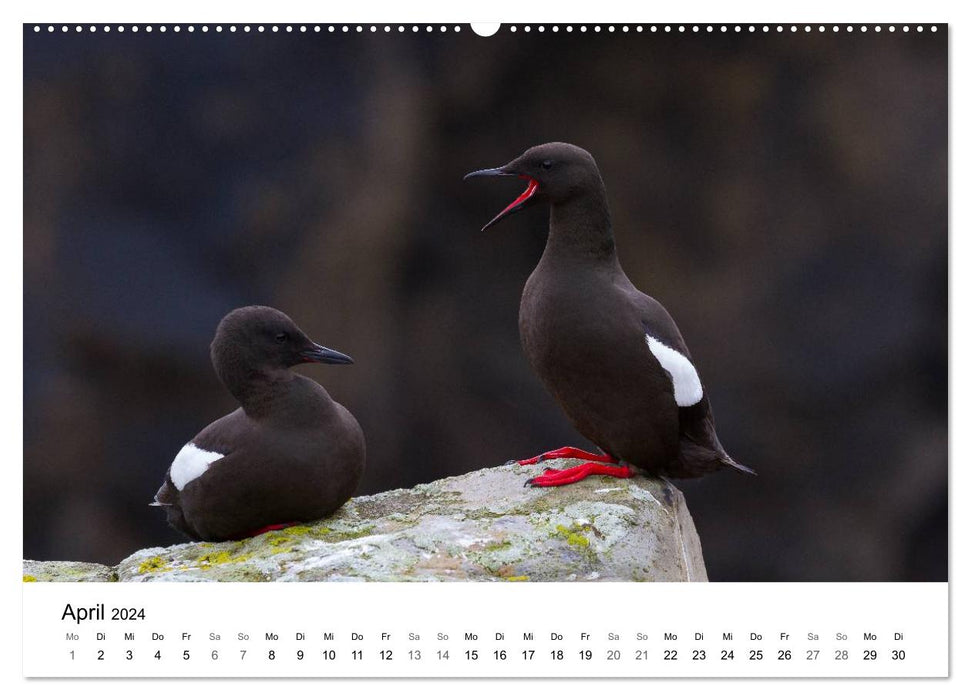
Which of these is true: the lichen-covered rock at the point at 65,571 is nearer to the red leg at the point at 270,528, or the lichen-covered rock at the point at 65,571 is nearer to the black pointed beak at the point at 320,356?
the red leg at the point at 270,528

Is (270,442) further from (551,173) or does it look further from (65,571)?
(551,173)

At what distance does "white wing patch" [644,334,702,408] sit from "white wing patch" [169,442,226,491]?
1.99 metres

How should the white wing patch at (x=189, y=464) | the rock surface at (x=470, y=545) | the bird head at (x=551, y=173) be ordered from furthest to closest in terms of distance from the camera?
the bird head at (x=551, y=173), the white wing patch at (x=189, y=464), the rock surface at (x=470, y=545)

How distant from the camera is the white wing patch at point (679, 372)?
17.9 feet

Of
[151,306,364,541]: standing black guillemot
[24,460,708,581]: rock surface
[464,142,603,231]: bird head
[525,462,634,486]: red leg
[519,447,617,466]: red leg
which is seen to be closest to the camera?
[24,460,708,581]: rock surface

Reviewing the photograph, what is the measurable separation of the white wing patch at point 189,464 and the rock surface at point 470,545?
0.31m

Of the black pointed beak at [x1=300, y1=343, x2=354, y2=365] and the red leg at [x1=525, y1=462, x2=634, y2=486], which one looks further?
the red leg at [x1=525, y1=462, x2=634, y2=486]

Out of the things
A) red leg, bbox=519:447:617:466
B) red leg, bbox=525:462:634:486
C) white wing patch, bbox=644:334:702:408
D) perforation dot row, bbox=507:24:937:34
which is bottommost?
red leg, bbox=525:462:634:486

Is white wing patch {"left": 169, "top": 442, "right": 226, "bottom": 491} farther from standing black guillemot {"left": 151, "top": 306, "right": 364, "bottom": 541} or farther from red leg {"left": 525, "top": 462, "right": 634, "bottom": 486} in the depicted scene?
red leg {"left": 525, "top": 462, "right": 634, "bottom": 486}

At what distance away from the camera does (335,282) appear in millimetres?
8055

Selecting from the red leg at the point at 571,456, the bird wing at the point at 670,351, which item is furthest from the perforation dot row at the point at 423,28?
the red leg at the point at 571,456

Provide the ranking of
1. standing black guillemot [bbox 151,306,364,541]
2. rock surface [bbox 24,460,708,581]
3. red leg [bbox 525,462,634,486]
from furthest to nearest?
red leg [bbox 525,462,634,486] → standing black guillemot [bbox 151,306,364,541] → rock surface [bbox 24,460,708,581]

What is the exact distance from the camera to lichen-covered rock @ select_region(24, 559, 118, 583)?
5355 millimetres

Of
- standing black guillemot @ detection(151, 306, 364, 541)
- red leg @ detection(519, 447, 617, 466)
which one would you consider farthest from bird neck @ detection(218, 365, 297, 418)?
red leg @ detection(519, 447, 617, 466)
